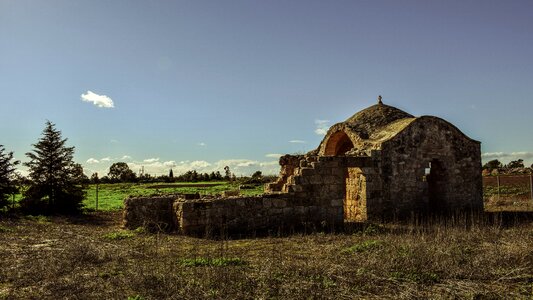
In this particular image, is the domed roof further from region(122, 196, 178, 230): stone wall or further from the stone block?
region(122, 196, 178, 230): stone wall

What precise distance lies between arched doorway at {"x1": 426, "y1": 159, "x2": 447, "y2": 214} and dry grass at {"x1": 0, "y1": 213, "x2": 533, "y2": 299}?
22.6 ft

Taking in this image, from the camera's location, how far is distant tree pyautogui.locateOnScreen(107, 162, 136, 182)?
60.7m

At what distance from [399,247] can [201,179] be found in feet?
173

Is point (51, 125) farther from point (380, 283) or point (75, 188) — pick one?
point (380, 283)

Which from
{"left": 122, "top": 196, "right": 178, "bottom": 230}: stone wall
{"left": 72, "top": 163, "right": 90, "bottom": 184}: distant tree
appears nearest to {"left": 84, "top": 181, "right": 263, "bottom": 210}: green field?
{"left": 72, "top": 163, "right": 90, "bottom": 184}: distant tree

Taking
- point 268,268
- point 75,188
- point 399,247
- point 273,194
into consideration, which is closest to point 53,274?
point 268,268

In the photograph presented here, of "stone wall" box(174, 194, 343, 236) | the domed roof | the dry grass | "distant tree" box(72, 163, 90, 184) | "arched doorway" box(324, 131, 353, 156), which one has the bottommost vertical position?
the dry grass

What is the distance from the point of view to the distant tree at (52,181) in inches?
720

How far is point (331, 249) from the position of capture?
860 cm

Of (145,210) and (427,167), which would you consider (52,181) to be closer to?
(145,210)

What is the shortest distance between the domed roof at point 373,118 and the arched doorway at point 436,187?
269 centimetres

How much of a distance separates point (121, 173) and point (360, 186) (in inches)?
2221

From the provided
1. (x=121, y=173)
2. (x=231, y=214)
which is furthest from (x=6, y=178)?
(x=121, y=173)

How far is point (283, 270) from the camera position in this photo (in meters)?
6.48
